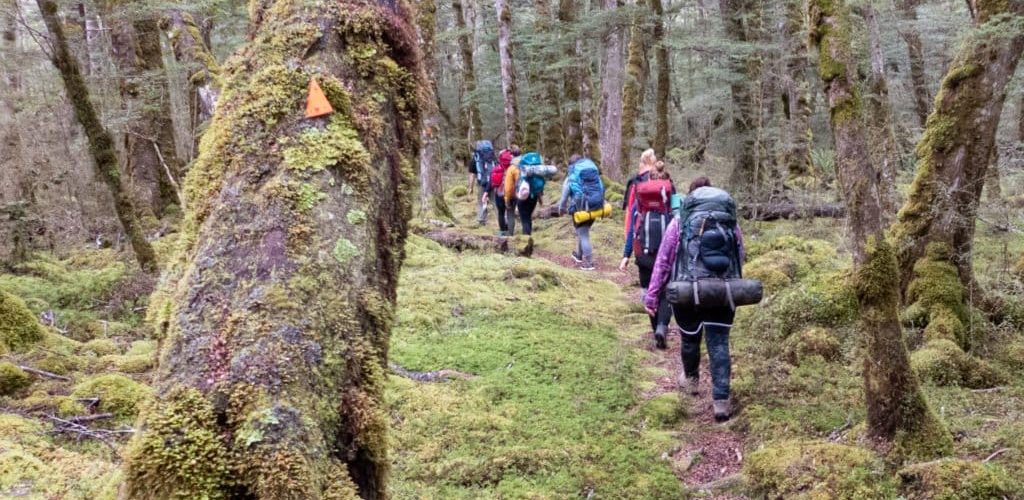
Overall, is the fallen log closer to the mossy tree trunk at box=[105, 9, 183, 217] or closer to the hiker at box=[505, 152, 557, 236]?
the hiker at box=[505, 152, 557, 236]

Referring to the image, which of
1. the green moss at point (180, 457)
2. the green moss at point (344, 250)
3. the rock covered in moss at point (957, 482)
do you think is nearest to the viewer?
the green moss at point (180, 457)

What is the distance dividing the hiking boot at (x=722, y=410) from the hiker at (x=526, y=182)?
7883 millimetres

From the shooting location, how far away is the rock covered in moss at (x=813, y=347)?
22.2ft

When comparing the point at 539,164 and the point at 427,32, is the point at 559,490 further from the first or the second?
the point at 427,32

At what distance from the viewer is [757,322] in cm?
791

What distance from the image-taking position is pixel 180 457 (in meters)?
1.72

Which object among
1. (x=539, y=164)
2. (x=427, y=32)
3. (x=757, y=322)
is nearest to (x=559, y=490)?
(x=757, y=322)

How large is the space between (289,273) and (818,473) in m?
3.85

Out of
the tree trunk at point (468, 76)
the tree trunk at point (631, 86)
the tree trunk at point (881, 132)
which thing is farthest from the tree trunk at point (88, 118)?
the tree trunk at point (468, 76)

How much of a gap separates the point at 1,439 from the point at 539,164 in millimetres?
10886

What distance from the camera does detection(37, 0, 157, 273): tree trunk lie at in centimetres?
746

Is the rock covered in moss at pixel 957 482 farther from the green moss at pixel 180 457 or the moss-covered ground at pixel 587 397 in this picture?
the green moss at pixel 180 457

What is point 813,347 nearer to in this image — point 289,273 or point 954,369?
point 954,369

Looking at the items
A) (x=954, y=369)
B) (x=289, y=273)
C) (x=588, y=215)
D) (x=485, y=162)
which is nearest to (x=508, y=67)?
(x=485, y=162)
